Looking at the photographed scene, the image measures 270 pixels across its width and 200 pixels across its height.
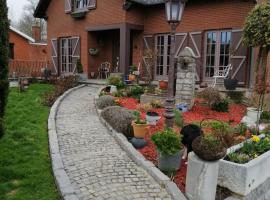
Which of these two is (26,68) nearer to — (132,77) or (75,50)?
(75,50)

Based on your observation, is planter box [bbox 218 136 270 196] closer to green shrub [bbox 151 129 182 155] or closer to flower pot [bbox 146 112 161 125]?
green shrub [bbox 151 129 182 155]

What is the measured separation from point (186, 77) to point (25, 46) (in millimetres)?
18556

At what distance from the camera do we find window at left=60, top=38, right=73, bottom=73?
17016 mm

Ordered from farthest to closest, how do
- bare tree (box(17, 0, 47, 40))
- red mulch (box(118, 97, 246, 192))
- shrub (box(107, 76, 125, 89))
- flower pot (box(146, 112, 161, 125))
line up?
bare tree (box(17, 0, 47, 40))
shrub (box(107, 76, 125, 89))
flower pot (box(146, 112, 161, 125))
red mulch (box(118, 97, 246, 192))

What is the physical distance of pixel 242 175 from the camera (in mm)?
4020

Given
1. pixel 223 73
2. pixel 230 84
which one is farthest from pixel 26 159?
pixel 223 73

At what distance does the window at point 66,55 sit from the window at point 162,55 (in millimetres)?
5542

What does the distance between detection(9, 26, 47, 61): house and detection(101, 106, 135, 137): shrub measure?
17.5 meters

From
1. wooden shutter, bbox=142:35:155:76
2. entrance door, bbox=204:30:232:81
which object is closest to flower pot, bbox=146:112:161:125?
entrance door, bbox=204:30:232:81

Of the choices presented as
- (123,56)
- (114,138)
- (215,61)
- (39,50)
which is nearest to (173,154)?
(114,138)

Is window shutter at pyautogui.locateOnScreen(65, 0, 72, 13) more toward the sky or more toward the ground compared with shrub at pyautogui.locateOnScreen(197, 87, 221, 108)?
more toward the sky

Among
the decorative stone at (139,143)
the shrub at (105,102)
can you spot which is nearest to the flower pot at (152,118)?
the decorative stone at (139,143)

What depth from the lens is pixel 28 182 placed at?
4.31 meters

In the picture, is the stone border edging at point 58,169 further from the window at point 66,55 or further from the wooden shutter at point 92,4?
the window at point 66,55
